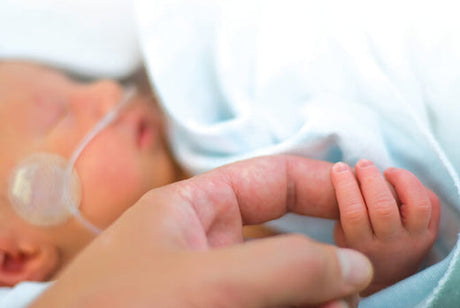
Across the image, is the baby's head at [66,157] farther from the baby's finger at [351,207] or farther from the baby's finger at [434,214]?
the baby's finger at [434,214]

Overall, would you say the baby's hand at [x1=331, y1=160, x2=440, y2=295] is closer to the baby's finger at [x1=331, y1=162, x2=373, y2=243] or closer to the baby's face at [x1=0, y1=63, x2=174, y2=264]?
the baby's finger at [x1=331, y1=162, x2=373, y2=243]

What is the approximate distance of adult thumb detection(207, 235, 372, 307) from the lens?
0.36 meters

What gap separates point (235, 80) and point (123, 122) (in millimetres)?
279

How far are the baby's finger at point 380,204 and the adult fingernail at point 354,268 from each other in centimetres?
13

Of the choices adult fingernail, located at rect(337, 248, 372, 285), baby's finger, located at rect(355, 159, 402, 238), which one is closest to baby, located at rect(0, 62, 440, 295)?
baby's finger, located at rect(355, 159, 402, 238)

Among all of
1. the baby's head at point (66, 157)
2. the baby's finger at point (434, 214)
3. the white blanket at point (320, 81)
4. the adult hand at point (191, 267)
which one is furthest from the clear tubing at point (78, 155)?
the baby's finger at point (434, 214)

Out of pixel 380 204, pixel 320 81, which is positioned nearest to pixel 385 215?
pixel 380 204

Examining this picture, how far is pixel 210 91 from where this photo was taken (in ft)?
2.97

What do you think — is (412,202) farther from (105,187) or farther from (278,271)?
(105,187)

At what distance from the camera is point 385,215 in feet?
1.80

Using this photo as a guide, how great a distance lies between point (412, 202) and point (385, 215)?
49 millimetres

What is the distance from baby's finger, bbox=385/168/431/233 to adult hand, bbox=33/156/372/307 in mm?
164

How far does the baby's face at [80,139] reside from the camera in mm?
781

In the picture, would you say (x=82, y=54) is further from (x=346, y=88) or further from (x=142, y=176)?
(x=346, y=88)
